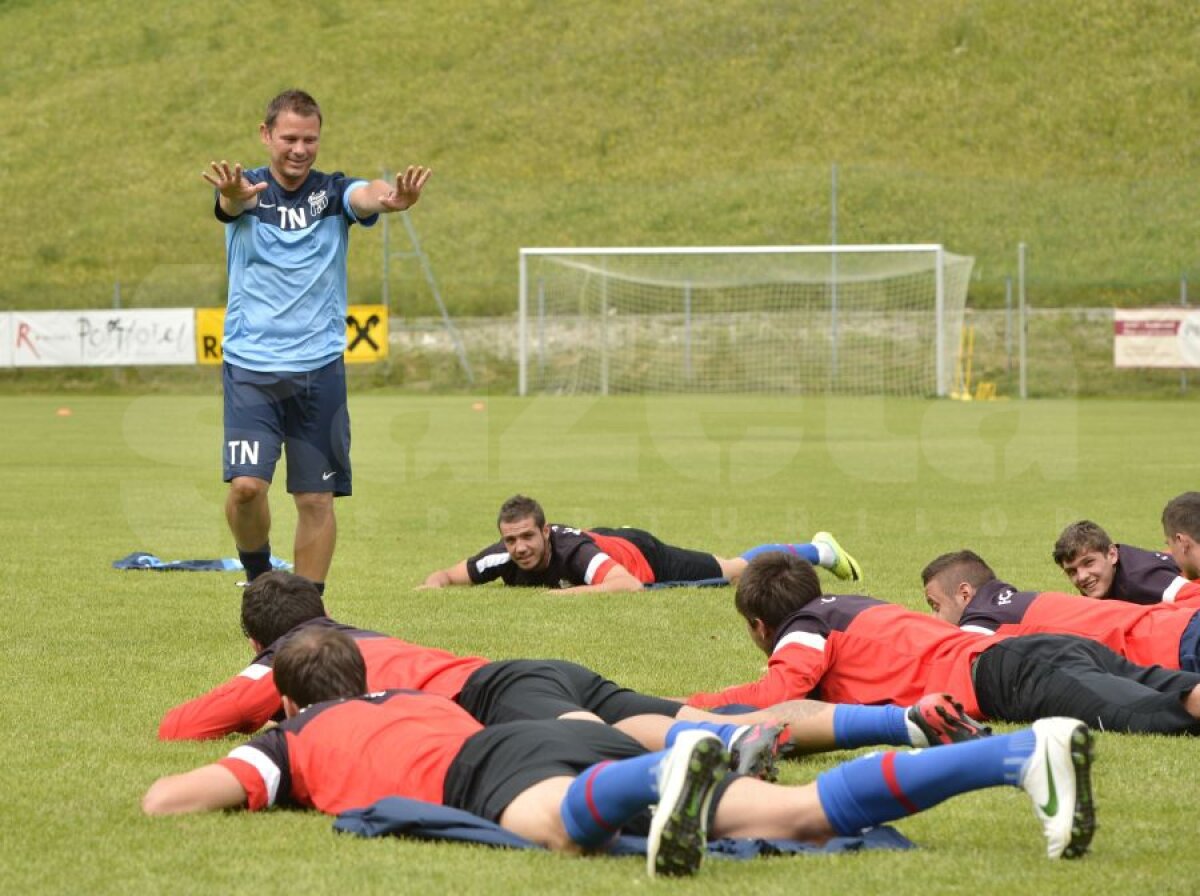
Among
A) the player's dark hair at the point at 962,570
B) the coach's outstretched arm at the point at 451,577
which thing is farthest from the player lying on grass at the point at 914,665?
the coach's outstretched arm at the point at 451,577

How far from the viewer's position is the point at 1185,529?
707cm

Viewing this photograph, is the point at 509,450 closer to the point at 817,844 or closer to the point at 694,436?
the point at 694,436

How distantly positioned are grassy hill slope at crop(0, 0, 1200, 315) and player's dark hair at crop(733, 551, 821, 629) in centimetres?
3560

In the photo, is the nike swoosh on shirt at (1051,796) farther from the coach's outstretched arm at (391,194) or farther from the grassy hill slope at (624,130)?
the grassy hill slope at (624,130)

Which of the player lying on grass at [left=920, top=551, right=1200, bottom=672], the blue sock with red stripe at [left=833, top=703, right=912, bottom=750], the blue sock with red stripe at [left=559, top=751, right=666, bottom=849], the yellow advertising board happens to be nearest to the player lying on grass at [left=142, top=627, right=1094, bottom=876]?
the blue sock with red stripe at [left=559, top=751, right=666, bottom=849]

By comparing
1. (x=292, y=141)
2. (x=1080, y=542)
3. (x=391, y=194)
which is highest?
(x=292, y=141)

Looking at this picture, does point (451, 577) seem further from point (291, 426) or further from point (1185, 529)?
point (1185, 529)

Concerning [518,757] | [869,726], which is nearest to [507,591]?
[869,726]

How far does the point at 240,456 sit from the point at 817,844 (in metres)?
4.63

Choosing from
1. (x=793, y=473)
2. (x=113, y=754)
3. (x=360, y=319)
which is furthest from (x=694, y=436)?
(x=113, y=754)

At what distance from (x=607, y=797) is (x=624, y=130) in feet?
170

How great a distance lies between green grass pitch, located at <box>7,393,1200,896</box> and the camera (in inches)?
156

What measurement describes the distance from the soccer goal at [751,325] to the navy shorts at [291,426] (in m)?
27.6

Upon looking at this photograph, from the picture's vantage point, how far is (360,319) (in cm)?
3497
